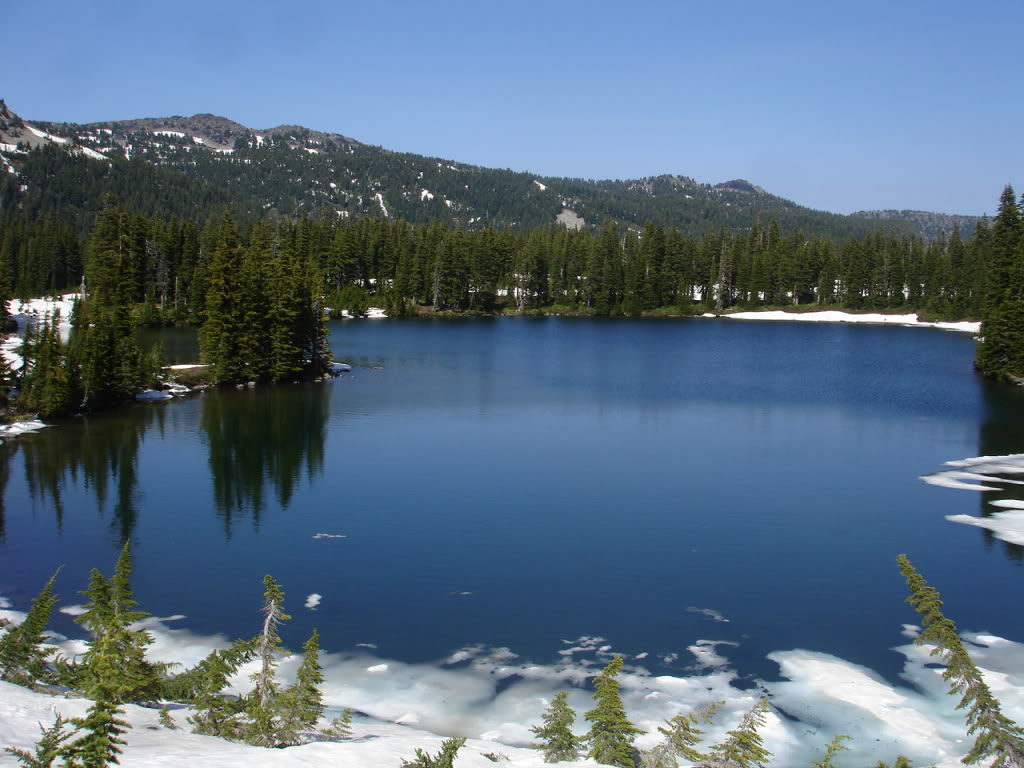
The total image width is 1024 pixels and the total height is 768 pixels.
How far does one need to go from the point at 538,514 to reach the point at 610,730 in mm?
14750

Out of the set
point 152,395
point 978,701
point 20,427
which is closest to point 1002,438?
point 978,701

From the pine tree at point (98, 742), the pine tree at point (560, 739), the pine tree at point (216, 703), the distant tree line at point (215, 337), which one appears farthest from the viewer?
the distant tree line at point (215, 337)

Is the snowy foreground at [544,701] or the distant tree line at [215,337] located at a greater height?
the distant tree line at [215,337]

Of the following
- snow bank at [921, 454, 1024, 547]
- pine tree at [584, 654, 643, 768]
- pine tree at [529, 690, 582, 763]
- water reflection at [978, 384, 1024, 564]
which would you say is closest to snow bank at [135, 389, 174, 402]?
snow bank at [921, 454, 1024, 547]

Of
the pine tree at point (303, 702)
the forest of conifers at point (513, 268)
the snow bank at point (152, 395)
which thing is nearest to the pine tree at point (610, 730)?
the pine tree at point (303, 702)

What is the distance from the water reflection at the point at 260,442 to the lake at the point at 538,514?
19 centimetres

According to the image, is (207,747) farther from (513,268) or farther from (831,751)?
(513,268)

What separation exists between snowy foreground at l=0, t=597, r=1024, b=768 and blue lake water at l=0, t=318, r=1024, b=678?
59cm

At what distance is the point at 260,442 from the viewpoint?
3797 cm

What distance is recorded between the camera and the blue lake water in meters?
19.4

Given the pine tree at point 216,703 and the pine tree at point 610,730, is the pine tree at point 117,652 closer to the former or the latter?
the pine tree at point 216,703

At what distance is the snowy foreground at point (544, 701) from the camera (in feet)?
40.0

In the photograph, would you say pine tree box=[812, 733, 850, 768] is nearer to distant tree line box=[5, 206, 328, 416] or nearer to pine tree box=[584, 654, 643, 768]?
pine tree box=[584, 654, 643, 768]

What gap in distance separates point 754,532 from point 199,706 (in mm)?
17071
